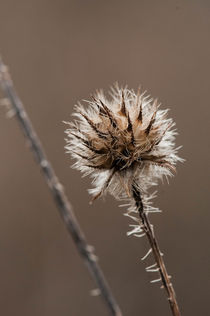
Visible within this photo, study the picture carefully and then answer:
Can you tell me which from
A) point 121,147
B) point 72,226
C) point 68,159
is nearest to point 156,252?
point 121,147

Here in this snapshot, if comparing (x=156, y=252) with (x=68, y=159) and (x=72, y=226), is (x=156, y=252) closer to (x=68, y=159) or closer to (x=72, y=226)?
(x=72, y=226)

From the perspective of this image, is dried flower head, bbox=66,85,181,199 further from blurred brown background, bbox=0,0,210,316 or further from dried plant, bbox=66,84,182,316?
blurred brown background, bbox=0,0,210,316

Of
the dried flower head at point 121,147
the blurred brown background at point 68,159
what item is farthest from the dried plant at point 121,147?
the blurred brown background at point 68,159

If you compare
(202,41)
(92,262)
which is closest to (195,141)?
(202,41)

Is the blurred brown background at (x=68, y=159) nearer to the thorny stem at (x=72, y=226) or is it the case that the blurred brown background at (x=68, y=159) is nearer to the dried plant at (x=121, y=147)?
the dried plant at (x=121, y=147)

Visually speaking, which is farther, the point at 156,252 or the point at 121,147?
the point at 121,147

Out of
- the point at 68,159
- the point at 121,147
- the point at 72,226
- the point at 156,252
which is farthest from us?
the point at 68,159

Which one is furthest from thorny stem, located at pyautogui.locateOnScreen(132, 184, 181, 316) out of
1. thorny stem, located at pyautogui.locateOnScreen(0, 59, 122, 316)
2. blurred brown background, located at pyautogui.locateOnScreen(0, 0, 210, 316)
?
blurred brown background, located at pyautogui.locateOnScreen(0, 0, 210, 316)
